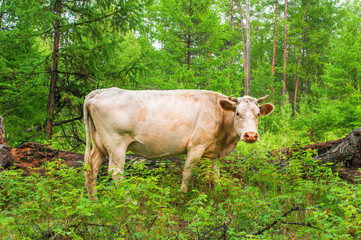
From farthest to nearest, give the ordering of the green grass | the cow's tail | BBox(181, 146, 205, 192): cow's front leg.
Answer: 1. the cow's tail
2. BBox(181, 146, 205, 192): cow's front leg
3. the green grass

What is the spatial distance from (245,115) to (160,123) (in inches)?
58.0

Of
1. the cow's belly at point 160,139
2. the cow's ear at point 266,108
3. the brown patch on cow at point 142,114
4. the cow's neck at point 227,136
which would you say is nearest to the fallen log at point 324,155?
the cow's ear at point 266,108

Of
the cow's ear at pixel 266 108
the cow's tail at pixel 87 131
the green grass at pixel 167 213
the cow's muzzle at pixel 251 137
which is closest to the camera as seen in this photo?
the green grass at pixel 167 213

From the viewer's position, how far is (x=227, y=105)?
17.8 feet

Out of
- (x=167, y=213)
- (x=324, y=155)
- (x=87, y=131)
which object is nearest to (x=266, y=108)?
(x=324, y=155)

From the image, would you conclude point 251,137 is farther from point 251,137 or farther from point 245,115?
point 245,115

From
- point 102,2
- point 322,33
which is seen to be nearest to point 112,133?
point 102,2

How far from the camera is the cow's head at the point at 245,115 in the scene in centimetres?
482

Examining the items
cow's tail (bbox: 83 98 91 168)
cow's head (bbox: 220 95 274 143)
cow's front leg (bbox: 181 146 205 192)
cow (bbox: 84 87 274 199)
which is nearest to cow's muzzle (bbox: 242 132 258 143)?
cow's head (bbox: 220 95 274 143)

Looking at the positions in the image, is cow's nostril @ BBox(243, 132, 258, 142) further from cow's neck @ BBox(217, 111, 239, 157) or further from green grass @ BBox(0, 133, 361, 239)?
green grass @ BBox(0, 133, 361, 239)

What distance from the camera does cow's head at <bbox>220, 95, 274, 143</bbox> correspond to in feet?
15.8

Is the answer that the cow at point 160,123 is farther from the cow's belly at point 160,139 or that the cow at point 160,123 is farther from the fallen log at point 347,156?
the fallen log at point 347,156

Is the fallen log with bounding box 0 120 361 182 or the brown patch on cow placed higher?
the brown patch on cow

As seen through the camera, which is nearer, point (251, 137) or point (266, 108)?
point (251, 137)
